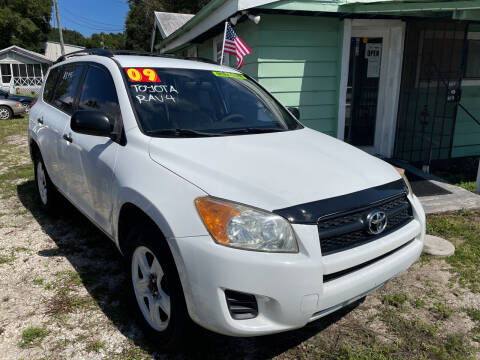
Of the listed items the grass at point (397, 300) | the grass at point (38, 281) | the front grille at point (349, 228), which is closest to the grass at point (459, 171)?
the grass at point (397, 300)

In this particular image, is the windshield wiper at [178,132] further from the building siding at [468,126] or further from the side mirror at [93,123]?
the building siding at [468,126]

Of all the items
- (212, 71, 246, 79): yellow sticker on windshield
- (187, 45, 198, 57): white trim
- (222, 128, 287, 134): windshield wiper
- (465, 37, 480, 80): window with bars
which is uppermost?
(187, 45, 198, 57): white trim

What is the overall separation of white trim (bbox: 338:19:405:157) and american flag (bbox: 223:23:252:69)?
1.77 m

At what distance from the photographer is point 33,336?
2629 millimetres

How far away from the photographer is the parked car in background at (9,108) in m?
16.6

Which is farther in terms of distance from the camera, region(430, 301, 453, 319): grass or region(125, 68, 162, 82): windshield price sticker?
region(125, 68, 162, 82): windshield price sticker

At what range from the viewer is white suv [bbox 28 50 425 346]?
194 centimetres

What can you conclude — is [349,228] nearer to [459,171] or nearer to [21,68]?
[459,171]

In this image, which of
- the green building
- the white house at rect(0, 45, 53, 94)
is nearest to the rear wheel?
the green building

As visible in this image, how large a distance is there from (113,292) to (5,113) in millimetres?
16665

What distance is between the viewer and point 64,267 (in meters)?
3.58

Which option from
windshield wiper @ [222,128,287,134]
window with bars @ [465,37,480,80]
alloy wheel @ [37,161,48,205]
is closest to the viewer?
windshield wiper @ [222,128,287,134]

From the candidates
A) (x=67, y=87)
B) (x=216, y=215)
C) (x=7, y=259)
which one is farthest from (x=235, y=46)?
(x=216, y=215)

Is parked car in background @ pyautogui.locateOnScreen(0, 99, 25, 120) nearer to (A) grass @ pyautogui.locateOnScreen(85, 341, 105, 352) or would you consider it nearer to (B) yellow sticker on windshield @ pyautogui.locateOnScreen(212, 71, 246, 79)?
(B) yellow sticker on windshield @ pyautogui.locateOnScreen(212, 71, 246, 79)
